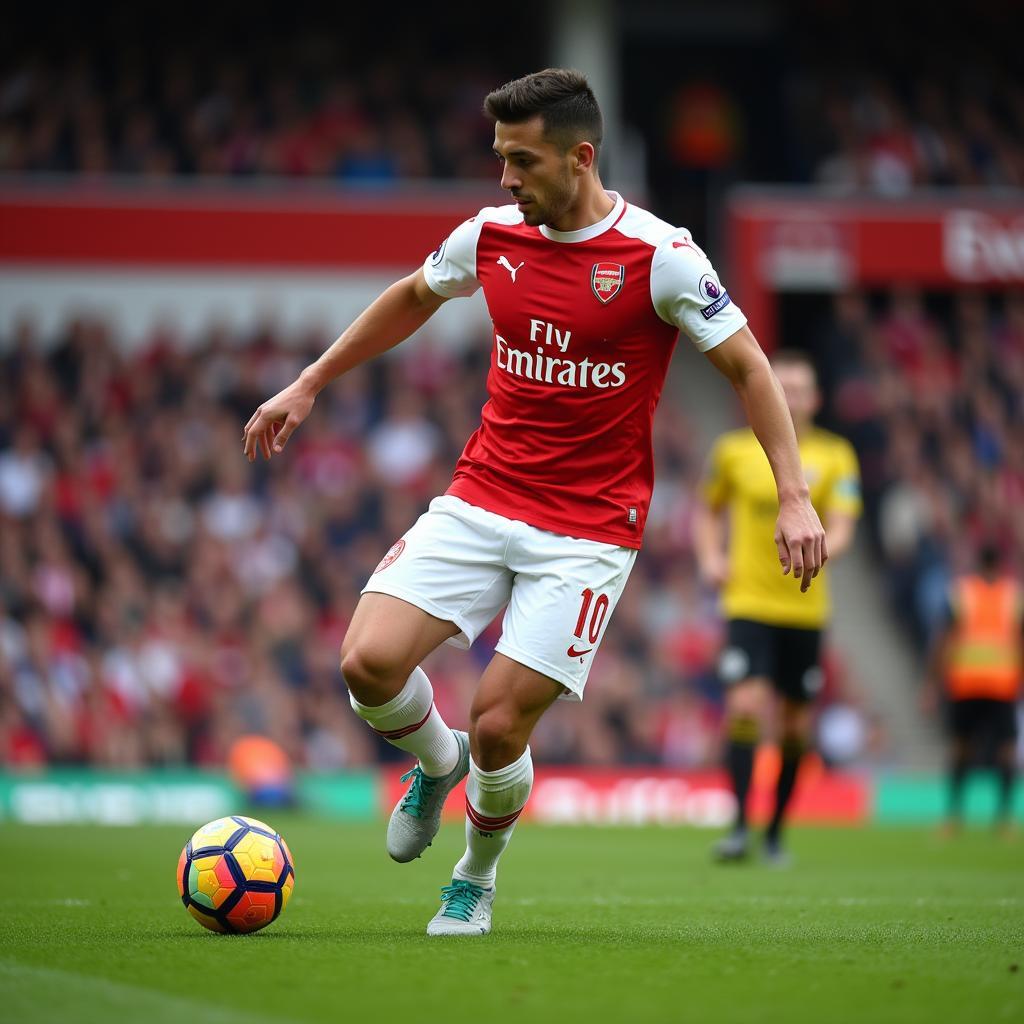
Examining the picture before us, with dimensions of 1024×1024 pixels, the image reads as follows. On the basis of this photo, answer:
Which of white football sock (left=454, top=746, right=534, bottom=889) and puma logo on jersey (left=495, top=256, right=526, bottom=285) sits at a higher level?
puma logo on jersey (left=495, top=256, right=526, bottom=285)

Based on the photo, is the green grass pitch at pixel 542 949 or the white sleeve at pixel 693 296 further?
the white sleeve at pixel 693 296

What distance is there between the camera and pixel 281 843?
567cm

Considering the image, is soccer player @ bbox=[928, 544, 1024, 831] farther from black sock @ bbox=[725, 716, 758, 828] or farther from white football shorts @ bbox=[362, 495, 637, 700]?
white football shorts @ bbox=[362, 495, 637, 700]

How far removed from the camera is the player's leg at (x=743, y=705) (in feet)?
31.6

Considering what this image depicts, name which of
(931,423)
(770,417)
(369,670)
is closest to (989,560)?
(931,423)

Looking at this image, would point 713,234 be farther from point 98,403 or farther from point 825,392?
point 98,403

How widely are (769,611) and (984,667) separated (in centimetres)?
458

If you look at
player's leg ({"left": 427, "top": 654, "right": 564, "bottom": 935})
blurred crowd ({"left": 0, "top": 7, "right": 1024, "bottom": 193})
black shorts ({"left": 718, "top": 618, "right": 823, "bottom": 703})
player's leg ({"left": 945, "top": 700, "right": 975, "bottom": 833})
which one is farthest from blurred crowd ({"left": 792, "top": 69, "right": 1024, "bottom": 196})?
player's leg ({"left": 427, "top": 654, "right": 564, "bottom": 935})

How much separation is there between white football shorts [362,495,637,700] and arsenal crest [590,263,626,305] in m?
0.77

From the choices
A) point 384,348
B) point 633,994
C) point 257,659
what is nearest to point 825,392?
point 257,659

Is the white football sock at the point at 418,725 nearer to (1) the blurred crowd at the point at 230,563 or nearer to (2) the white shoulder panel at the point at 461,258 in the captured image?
(2) the white shoulder panel at the point at 461,258

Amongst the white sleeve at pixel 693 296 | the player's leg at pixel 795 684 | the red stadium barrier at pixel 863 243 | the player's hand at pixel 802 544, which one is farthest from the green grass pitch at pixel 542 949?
the red stadium barrier at pixel 863 243

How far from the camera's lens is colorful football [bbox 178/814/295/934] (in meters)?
5.43

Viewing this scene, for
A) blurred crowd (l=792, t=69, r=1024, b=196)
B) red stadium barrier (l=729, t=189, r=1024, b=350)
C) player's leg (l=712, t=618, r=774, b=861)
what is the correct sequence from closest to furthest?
player's leg (l=712, t=618, r=774, b=861)
red stadium barrier (l=729, t=189, r=1024, b=350)
blurred crowd (l=792, t=69, r=1024, b=196)
